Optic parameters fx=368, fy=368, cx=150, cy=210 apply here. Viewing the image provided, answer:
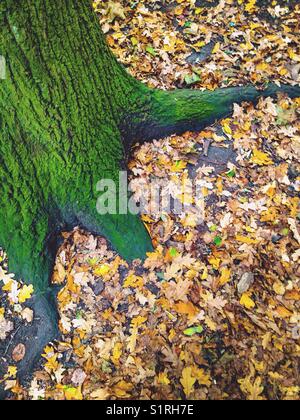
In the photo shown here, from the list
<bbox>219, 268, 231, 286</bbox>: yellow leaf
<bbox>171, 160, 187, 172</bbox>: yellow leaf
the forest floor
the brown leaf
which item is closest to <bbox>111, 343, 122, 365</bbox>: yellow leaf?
the forest floor

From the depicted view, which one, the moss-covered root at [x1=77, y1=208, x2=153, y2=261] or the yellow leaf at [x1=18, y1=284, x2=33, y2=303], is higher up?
the moss-covered root at [x1=77, y1=208, x2=153, y2=261]

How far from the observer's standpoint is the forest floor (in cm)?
301

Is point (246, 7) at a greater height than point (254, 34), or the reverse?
point (246, 7)

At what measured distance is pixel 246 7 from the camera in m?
5.32

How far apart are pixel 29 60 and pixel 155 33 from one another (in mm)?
2927

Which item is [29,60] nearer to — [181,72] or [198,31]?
[181,72]

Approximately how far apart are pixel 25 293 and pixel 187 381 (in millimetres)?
1627

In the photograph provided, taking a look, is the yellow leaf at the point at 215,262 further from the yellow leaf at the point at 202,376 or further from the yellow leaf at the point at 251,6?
the yellow leaf at the point at 251,6

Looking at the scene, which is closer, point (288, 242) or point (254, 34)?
point (288, 242)

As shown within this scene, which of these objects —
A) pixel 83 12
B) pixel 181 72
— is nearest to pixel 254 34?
pixel 181 72

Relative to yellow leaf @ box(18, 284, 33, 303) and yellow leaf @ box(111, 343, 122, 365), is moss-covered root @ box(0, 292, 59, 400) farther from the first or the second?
yellow leaf @ box(111, 343, 122, 365)

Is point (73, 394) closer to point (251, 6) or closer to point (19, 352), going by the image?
point (19, 352)

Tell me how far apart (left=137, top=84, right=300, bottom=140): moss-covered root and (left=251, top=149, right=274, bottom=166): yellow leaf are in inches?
23.7

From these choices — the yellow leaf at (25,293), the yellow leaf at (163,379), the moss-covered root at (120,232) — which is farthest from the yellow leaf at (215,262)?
the yellow leaf at (25,293)
